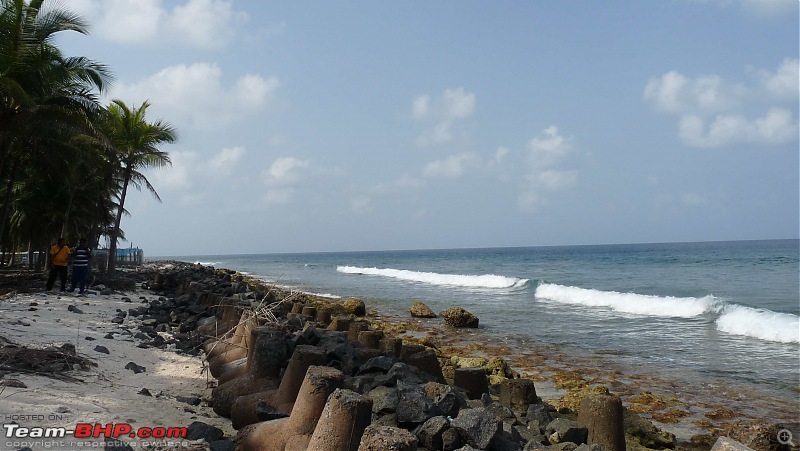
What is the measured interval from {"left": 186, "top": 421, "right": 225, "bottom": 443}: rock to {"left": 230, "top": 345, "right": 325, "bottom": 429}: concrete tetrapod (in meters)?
Answer: 0.38

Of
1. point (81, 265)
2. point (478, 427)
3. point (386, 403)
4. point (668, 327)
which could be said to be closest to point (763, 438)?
point (478, 427)

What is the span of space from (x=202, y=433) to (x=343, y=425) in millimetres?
1694

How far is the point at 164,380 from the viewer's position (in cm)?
677

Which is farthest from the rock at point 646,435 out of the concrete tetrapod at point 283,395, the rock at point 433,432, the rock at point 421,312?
the rock at point 421,312

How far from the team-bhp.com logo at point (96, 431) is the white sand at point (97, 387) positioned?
0.06m

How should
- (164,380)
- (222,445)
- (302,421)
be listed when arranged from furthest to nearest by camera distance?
(164,380) → (222,445) → (302,421)

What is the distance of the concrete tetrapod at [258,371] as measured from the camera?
218 inches

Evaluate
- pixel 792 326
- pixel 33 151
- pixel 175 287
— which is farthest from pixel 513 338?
pixel 33 151

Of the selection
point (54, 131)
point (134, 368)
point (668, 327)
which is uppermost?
point (54, 131)

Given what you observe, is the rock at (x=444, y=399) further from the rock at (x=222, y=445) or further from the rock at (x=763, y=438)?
the rock at (x=763, y=438)

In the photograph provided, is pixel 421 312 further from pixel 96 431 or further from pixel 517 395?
pixel 96 431

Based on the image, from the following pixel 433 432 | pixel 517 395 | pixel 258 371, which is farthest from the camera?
pixel 517 395

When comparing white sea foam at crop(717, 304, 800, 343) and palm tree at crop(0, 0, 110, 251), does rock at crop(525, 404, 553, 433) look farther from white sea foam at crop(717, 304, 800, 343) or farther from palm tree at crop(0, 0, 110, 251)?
palm tree at crop(0, 0, 110, 251)

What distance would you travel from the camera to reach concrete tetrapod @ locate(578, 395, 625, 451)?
185 inches
